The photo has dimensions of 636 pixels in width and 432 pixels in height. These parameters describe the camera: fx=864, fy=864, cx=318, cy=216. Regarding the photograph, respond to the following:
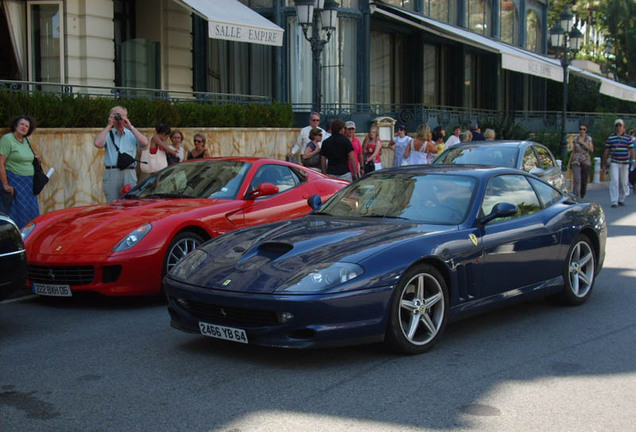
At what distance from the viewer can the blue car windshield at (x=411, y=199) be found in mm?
6859

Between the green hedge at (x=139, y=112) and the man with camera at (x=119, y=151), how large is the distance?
2.00m

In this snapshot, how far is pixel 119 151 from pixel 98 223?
363 centimetres

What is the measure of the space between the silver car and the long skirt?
580 cm

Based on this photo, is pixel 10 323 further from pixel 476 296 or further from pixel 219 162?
pixel 476 296

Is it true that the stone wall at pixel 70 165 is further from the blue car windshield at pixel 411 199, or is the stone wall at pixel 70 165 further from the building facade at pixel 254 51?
the blue car windshield at pixel 411 199

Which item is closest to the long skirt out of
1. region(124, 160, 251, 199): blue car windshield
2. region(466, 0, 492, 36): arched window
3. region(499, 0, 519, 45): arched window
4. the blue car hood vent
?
region(124, 160, 251, 199): blue car windshield

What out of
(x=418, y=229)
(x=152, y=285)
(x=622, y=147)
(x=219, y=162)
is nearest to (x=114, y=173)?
(x=219, y=162)

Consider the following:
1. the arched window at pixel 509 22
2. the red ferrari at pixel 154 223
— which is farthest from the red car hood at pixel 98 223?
the arched window at pixel 509 22

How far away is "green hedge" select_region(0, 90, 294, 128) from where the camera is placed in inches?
518

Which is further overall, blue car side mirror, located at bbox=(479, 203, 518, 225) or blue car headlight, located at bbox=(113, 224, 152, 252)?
blue car headlight, located at bbox=(113, 224, 152, 252)

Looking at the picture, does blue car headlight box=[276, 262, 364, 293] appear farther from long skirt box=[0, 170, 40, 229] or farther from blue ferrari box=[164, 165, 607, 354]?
long skirt box=[0, 170, 40, 229]

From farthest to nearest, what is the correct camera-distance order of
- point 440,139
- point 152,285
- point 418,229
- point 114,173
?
point 440,139
point 114,173
point 152,285
point 418,229

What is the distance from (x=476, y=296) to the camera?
6.62 meters

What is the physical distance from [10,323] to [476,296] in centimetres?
395
